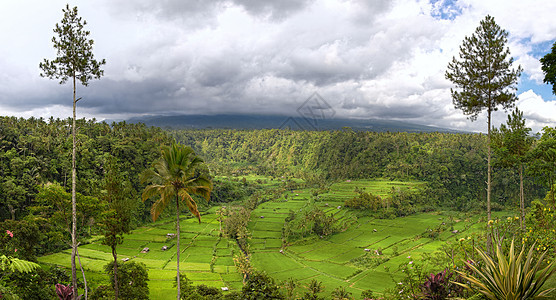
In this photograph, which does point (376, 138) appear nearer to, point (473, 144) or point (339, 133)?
point (339, 133)

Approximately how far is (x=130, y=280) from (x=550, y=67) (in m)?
26.1

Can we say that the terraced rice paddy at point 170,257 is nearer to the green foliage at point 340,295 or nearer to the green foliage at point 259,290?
the green foliage at point 340,295

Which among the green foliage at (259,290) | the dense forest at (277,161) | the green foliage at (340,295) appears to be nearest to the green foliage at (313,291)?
the green foliage at (340,295)

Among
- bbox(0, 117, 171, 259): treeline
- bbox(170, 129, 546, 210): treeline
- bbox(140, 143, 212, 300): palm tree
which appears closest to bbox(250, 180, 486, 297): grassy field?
bbox(140, 143, 212, 300): palm tree

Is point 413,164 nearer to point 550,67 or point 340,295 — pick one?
point 340,295

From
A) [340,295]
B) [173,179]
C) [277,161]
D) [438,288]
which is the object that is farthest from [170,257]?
[277,161]

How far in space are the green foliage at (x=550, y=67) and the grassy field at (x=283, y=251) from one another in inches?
1160

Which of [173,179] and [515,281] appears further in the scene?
[173,179]

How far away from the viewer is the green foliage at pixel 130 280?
18.3 metres

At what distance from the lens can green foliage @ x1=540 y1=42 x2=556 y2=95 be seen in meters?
11.2

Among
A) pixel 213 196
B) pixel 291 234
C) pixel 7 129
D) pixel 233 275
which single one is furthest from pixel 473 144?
pixel 7 129

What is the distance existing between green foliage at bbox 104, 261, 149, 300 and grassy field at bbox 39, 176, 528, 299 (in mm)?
10396

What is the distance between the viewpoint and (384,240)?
57531 millimetres

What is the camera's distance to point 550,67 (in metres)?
11.4
